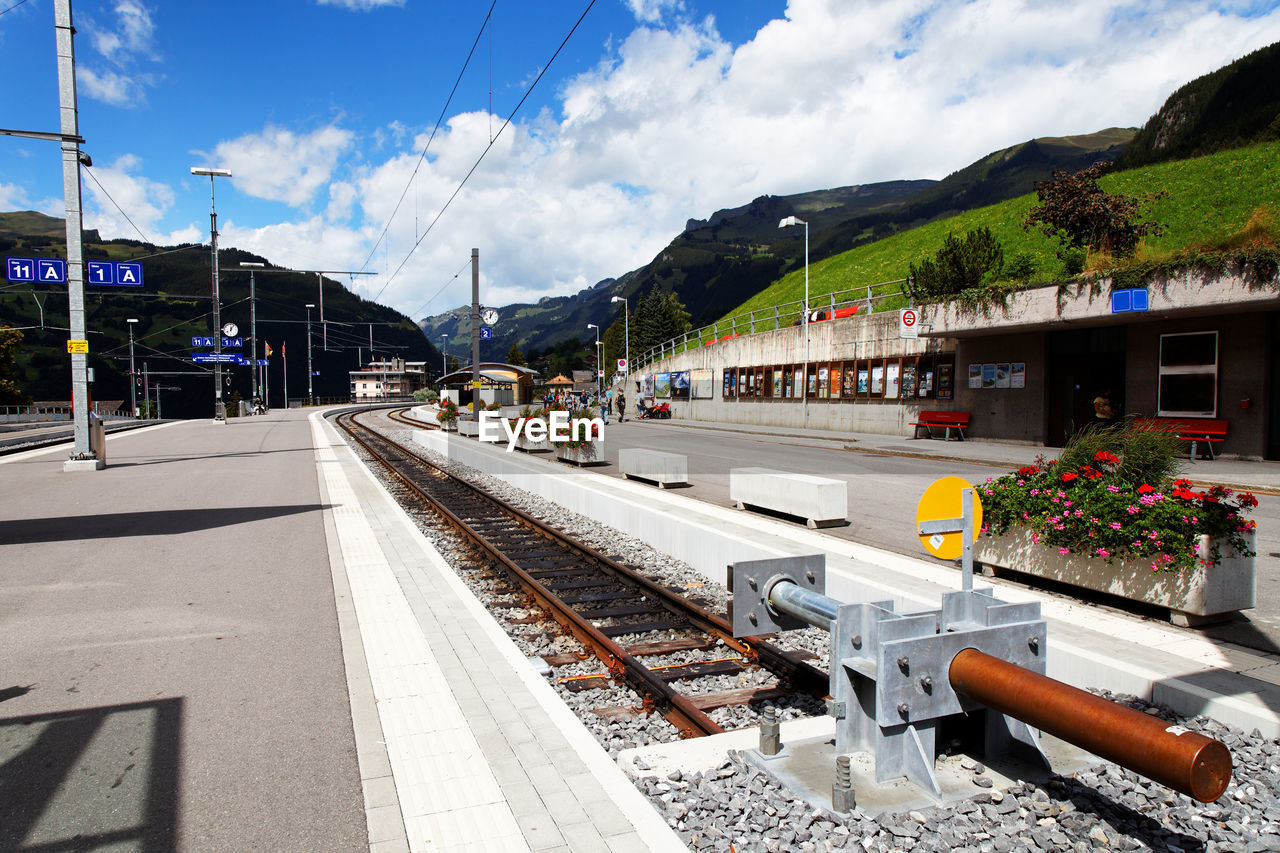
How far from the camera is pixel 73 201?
17500 millimetres

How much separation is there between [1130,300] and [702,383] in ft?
89.1

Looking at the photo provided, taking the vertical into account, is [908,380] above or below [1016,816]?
above

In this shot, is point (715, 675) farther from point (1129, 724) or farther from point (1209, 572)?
point (1209, 572)

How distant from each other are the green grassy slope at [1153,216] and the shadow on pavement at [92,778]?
2205 cm

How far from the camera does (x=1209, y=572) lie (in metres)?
5.64

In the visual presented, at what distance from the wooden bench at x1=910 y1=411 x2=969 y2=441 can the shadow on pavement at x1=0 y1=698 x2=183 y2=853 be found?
24178 millimetres

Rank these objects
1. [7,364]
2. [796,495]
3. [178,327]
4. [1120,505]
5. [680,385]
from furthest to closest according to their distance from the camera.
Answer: [178,327] → [7,364] → [680,385] → [796,495] → [1120,505]

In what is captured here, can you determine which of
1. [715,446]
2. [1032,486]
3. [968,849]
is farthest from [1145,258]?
[968,849]

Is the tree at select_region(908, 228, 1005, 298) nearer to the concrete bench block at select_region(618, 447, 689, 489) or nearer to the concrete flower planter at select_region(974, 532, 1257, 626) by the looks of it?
the concrete bench block at select_region(618, 447, 689, 489)

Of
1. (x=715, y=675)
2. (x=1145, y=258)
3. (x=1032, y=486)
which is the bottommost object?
(x=715, y=675)

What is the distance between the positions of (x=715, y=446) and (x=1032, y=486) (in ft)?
62.1

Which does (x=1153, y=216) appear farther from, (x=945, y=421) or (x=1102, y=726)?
(x=1102, y=726)

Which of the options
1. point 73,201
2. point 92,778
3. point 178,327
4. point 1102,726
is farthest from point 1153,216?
point 178,327

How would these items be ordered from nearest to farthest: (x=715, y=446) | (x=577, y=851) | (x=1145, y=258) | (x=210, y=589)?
(x=577, y=851), (x=210, y=589), (x=1145, y=258), (x=715, y=446)
